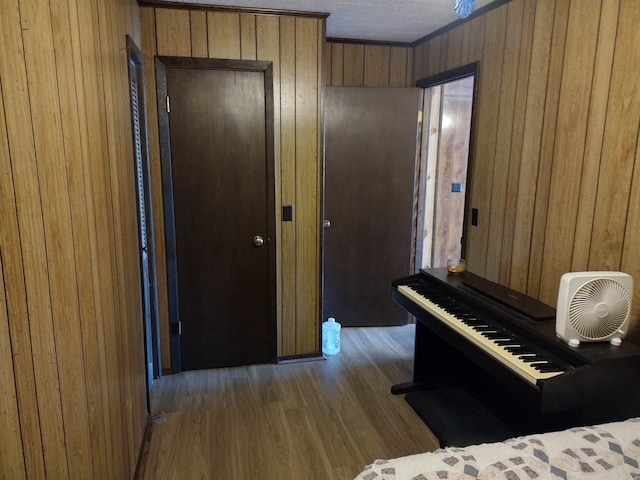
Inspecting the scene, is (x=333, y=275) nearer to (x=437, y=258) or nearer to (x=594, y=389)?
(x=437, y=258)

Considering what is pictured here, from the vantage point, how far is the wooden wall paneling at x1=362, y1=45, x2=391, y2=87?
11.9ft

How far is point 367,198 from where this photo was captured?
3646 millimetres

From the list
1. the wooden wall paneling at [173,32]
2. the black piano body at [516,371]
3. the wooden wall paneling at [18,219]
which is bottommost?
the black piano body at [516,371]

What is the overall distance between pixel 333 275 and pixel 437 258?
3.58 ft

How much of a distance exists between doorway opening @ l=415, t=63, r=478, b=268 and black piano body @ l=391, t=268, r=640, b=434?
3.96 feet

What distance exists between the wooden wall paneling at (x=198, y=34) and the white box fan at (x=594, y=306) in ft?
7.64

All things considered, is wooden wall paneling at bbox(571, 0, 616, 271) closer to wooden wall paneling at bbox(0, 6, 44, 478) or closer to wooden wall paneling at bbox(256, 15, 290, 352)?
wooden wall paneling at bbox(256, 15, 290, 352)

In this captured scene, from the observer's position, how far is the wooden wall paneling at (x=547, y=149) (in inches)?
84.0

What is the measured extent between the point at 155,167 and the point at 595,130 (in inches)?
93.3

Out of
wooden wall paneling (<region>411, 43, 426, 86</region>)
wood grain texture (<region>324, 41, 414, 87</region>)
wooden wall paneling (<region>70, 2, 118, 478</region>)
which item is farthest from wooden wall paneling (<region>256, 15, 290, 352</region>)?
Answer: wooden wall paneling (<region>70, 2, 118, 478</region>)

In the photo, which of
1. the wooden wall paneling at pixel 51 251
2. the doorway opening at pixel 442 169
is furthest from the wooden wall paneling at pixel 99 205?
the doorway opening at pixel 442 169

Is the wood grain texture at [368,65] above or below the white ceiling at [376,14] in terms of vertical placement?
below

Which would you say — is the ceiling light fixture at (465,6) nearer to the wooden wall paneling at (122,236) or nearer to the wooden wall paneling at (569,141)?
the wooden wall paneling at (569,141)

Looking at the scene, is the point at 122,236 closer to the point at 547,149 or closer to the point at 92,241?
the point at 92,241
